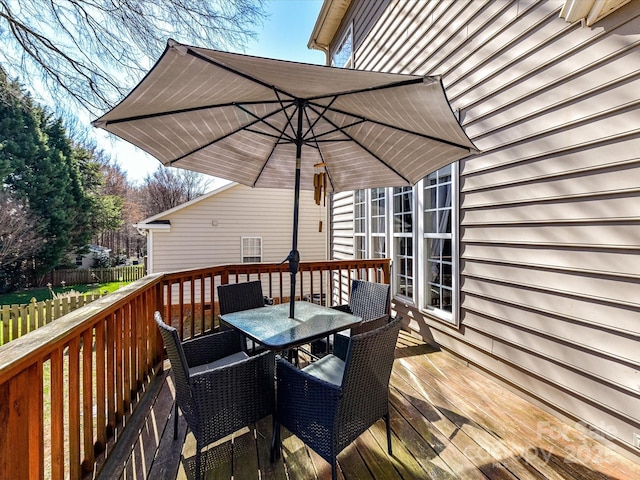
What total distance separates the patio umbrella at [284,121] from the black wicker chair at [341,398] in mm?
835

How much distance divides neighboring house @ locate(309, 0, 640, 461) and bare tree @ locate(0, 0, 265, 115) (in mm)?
3231

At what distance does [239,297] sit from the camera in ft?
10.3

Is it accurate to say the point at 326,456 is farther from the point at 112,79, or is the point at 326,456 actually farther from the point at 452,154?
the point at 112,79

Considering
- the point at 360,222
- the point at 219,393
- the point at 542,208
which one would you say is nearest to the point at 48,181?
the point at 360,222

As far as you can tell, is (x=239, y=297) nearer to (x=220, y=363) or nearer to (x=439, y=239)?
(x=220, y=363)

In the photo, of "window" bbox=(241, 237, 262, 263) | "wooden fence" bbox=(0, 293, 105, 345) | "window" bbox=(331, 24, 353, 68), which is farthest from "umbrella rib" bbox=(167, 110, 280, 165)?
"window" bbox=(241, 237, 262, 263)

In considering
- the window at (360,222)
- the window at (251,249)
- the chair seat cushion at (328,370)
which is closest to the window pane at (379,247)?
the window at (360,222)

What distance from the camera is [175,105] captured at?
6.60ft

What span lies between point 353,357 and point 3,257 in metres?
16.9

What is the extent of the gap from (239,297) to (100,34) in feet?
16.8

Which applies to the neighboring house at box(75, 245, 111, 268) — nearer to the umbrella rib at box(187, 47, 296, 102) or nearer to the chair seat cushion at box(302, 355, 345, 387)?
the chair seat cushion at box(302, 355, 345, 387)

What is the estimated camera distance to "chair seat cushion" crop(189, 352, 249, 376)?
222cm

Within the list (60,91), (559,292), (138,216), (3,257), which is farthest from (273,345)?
(138,216)

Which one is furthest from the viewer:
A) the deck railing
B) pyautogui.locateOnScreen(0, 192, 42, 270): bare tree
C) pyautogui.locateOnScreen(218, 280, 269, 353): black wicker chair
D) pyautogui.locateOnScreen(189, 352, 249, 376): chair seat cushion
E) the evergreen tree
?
the evergreen tree
